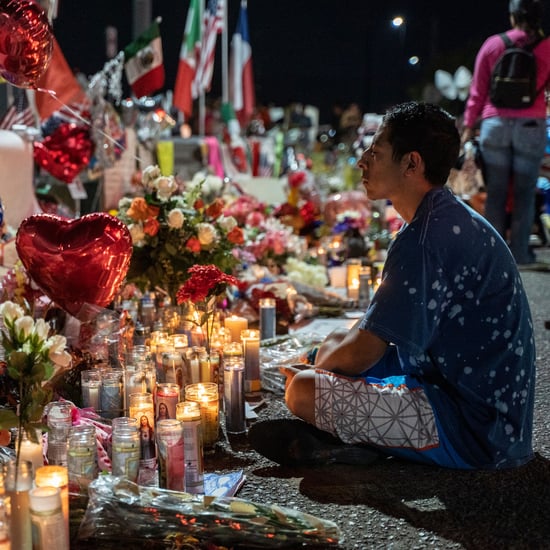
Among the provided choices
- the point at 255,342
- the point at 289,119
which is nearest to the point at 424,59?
the point at 289,119

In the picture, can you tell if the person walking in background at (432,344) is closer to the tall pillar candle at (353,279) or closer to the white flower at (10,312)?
the white flower at (10,312)

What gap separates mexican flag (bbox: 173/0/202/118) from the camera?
41.3 ft

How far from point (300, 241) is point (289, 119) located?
16084 millimetres

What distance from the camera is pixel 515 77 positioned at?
731 centimetres

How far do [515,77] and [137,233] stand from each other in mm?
4479

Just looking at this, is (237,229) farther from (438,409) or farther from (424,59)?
(424,59)

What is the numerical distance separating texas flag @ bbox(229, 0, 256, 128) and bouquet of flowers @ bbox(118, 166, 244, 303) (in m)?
11.5

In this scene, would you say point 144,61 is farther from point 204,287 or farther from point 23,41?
point 204,287

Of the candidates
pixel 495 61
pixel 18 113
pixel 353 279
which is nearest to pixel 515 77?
pixel 495 61

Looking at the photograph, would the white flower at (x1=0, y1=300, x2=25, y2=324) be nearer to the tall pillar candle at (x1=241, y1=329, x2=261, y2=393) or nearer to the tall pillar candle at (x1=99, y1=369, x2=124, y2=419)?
the tall pillar candle at (x1=99, y1=369, x2=124, y2=419)

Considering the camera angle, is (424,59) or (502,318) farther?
(424,59)

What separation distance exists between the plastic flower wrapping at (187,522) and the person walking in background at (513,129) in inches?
239

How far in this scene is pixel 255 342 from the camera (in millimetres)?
3961

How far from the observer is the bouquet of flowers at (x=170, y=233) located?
4.60 metres
